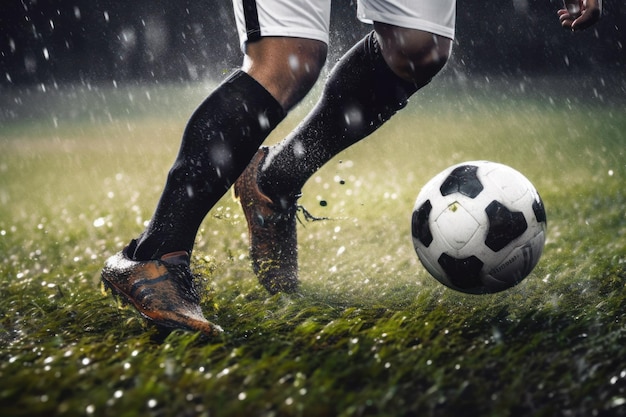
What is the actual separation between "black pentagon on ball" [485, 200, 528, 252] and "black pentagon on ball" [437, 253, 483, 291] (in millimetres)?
63

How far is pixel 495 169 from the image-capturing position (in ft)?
6.35

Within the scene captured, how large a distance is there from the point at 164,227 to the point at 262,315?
383 mm

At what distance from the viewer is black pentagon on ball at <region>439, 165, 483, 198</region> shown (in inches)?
73.7

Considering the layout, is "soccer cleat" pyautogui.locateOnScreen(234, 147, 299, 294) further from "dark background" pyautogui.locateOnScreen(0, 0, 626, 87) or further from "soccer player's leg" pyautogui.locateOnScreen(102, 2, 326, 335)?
"dark background" pyautogui.locateOnScreen(0, 0, 626, 87)

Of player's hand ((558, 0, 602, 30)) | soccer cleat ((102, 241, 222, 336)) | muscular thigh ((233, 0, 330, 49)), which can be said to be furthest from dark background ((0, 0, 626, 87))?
soccer cleat ((102, 241, 222, 336))

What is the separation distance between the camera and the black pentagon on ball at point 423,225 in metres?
1.91

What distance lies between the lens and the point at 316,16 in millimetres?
1852

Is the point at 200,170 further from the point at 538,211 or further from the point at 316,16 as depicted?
the point at 538,211

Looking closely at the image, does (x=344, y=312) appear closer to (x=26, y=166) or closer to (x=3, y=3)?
(x=26, y=166)

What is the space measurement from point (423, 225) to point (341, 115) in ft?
1.46

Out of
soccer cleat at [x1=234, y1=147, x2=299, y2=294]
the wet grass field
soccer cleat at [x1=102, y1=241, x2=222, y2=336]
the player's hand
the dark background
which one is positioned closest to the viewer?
the wet grass field

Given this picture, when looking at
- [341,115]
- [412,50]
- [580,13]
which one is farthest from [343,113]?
[580,13]

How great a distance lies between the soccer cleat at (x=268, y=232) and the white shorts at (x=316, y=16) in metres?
0.55

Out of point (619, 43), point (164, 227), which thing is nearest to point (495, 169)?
point (164, 227)
